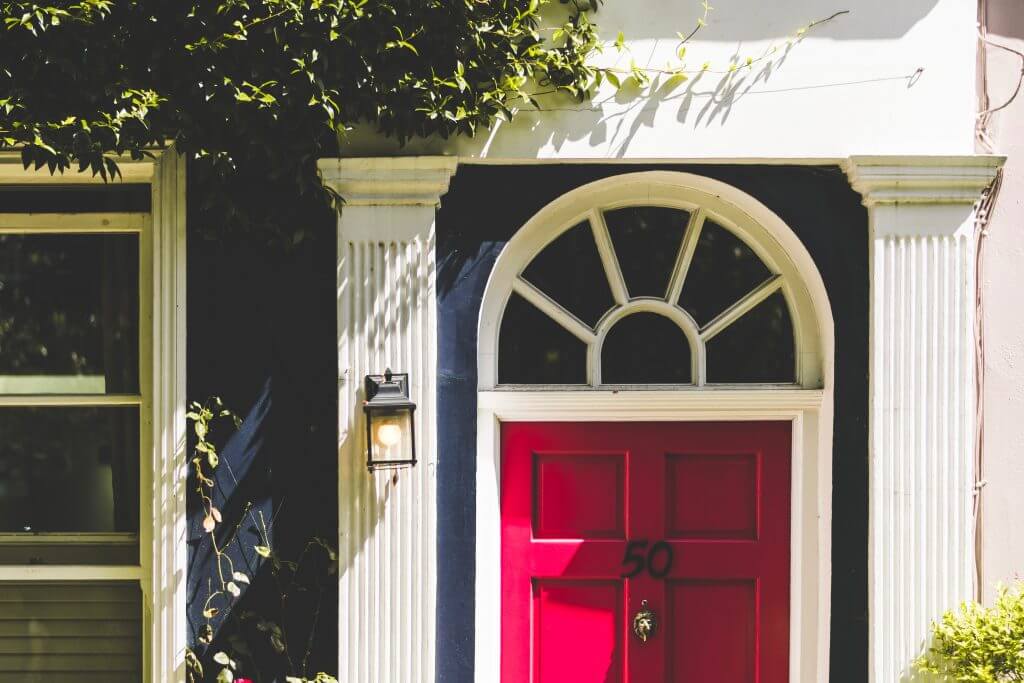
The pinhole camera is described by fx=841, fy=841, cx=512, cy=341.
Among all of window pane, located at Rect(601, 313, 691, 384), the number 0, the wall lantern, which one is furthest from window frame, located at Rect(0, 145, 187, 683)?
the number 0

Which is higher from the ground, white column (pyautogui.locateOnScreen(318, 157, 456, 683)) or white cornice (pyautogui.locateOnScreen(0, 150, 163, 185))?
white cornice (pyautogui.locateOnScreen(0, 150, 163, 185))

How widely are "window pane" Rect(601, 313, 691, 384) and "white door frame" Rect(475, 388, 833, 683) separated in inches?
4.0

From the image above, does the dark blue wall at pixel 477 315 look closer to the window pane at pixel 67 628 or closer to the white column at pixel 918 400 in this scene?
the white column at pixel 918 400

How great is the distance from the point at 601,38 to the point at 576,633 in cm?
255

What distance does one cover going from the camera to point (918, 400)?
11.3 feet

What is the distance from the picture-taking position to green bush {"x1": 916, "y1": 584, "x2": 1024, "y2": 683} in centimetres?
313

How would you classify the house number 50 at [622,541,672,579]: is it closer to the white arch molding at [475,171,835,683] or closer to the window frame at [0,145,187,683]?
the white arch molding at [475,171,835,683]

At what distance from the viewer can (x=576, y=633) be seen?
3.68 metres

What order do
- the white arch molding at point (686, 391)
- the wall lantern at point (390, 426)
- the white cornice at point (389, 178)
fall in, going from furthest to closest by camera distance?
the white arch molding at point (686, 391)
the white cornice at point (389, 178)
the wall lantern at point (390, 426)

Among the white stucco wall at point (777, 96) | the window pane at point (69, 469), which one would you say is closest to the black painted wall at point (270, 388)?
the window pane at point (69, 469)

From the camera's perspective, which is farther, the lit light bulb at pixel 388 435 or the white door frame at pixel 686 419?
the white door frame at pixel 686 419

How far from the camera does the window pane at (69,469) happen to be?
3.64 m

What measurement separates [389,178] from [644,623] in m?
2.18

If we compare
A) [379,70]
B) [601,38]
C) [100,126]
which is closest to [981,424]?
[601,38]
